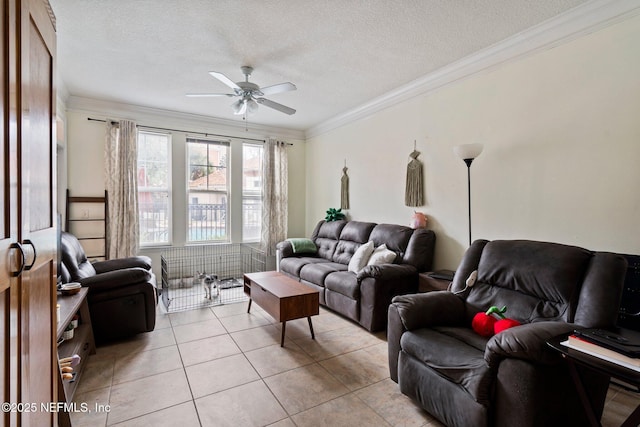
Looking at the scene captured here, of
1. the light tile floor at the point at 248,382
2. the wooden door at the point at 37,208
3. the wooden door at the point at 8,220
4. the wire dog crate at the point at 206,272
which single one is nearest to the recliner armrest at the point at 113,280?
the light tile floor at the point at 248,382

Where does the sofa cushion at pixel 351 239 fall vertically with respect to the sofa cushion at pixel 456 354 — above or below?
above

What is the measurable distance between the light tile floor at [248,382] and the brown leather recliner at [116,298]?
6.5 inches

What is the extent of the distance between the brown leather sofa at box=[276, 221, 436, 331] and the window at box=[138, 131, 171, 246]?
2096 millimetres

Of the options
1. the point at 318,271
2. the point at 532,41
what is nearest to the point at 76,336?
the point at 318,271

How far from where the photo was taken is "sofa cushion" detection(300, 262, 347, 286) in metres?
3.79

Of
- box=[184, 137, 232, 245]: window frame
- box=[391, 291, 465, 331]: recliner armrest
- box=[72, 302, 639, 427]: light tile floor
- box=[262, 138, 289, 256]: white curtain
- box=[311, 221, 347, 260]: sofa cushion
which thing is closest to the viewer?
box=[72, 302, 639, 427]: light tile floor

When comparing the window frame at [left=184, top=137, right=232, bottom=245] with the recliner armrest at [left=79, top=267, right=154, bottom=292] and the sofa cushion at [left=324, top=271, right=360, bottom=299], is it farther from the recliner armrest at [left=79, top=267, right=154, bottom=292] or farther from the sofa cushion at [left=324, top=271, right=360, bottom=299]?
the sofa cushion at [left=324, top=271, right=360, bottom=299]

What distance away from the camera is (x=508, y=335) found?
1.54 metres

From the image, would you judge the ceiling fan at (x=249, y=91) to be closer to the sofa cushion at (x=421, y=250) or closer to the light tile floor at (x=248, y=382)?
the sofa cushion at (x=421, y=250)

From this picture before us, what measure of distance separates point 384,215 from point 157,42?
3.26 meters

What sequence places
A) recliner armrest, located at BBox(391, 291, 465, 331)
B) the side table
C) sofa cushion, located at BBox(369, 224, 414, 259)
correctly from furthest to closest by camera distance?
sofa cushion, located at BBox(369, 224, 414, 259) < recliner armrest, located at BBox(391, 291, 465, 331) < the side table

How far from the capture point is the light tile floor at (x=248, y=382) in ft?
6.29

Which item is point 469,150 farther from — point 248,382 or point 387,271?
point 248,382

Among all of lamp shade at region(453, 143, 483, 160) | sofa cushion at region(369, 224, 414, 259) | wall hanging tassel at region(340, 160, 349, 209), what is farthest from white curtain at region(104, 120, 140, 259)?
lamp shade at region(453, 143, 483, 160)
